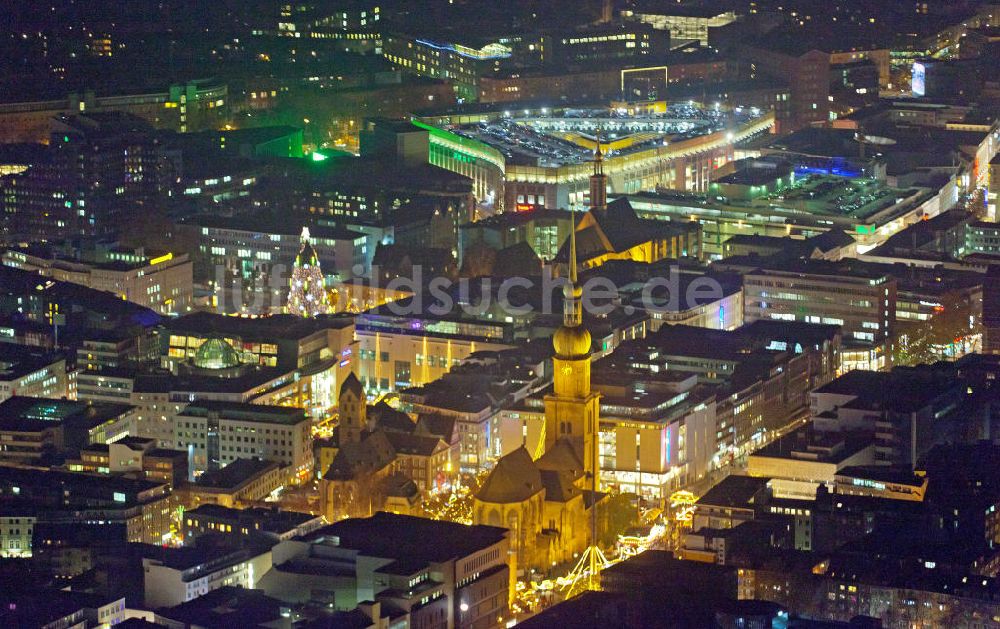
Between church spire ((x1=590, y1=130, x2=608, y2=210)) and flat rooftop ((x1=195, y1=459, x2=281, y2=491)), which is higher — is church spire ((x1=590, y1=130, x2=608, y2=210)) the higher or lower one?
the higher one

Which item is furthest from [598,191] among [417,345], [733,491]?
[733,491]

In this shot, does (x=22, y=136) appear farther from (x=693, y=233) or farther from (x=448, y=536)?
(x=448, y=536)

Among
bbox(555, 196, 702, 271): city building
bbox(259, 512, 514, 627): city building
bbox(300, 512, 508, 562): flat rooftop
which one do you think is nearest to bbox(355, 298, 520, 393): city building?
bbox(555, 196, 702, 271): city building

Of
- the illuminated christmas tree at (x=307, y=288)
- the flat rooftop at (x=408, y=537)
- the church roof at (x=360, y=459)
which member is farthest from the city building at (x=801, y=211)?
the flat rooftop at (x=408, y=537)

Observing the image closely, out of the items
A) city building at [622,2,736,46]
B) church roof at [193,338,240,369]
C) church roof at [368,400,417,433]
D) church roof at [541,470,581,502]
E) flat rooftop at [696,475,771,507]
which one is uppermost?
city building at [622,2,736,46]

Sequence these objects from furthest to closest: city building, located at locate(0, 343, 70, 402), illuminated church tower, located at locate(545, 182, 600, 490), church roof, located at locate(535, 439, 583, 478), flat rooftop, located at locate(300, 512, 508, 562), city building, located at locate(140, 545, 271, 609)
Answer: city building, located at locate(0, 343, 70, 402) → illuminated church tower, located at locate(545, 182, 600, 490) → church roof, located at locate(535, 439, 583, 478) → city building, located at locate(140, 545, 271, 609) → flat rooftop, located at locate(300, 512, 508, 562)

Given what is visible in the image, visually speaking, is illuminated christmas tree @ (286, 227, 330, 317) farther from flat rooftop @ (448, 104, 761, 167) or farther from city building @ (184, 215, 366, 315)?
flat rooftop @ (448, 104, 761, 167)

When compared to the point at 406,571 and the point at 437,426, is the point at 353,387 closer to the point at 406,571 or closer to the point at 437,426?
the point at 437,426
